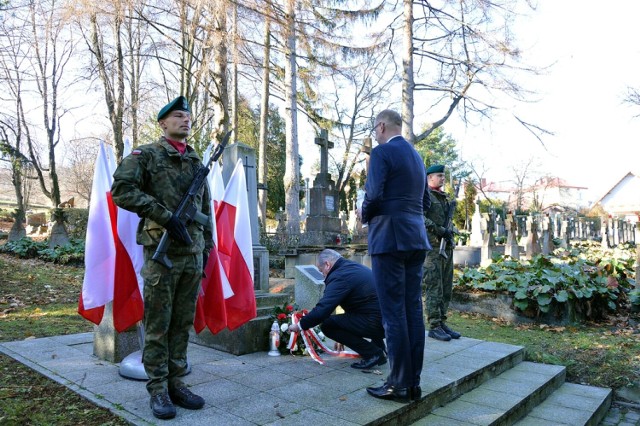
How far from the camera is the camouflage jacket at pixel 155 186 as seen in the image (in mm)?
3067

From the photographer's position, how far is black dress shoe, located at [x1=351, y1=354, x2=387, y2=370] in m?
4.52

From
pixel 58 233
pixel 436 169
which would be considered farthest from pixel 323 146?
pixel 436 169

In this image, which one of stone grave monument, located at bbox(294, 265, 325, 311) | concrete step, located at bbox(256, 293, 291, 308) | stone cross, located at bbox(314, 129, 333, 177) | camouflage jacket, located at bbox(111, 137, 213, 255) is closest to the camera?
camouflage jacket, located at bbox(111, 137, 213, 255)

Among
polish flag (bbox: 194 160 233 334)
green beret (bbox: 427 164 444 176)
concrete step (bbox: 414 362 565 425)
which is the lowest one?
concrete step (bbox: 414 362 565 425)

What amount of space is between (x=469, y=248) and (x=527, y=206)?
44752 millimetres

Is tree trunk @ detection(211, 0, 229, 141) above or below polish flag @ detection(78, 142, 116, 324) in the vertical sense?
above

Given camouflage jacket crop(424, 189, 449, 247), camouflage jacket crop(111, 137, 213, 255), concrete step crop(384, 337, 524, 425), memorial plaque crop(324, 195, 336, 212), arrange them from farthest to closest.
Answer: memorial plaque crop(324, 195, 336, 212), camouflage jacket crop(424, 189, 449, 247), concrete step crop(384, 337, 524, 425), camouflage jacket crop(111, 137, 213, 255)

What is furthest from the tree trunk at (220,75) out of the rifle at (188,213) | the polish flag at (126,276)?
the rifle at (188,213)

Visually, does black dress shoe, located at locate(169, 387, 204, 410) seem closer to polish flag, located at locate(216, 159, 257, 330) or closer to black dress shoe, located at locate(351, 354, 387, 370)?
polish flag, located at locate(216, 159, 257, 330)

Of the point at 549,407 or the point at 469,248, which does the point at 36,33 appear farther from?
the point at 549,407

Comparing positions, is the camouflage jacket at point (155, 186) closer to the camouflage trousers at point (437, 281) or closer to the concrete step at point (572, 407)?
the camouflage trousers at point (437, 281)

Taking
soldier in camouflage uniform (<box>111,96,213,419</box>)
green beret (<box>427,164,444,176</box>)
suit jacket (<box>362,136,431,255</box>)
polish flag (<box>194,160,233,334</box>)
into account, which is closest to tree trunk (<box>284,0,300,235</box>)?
green beret (<box>427,164,444,176</box>)

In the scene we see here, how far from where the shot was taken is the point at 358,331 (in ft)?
14.9

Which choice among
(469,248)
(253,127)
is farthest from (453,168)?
(469,248)
